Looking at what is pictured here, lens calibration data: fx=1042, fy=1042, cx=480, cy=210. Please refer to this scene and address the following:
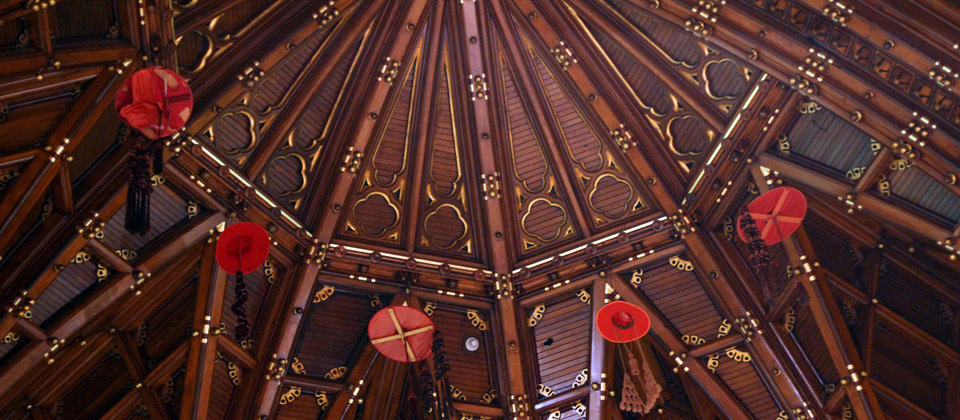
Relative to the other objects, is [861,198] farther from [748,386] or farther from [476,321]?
[476,321]

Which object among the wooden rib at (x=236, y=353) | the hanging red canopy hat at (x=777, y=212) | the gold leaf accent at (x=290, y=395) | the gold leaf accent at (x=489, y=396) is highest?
the hanging red canopy hat at (x=777, y=212)

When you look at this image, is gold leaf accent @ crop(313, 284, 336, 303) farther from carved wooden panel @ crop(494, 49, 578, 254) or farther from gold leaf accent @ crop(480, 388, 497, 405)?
carved wooden panel @ crop(494, 49, 578, 254)

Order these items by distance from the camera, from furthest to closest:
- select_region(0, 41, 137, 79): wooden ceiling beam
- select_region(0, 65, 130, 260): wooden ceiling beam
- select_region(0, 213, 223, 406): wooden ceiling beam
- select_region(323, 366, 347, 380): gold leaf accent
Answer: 1. select_region(323, 366, 347, 380): gold leaf accent
2. select_region(0, 213, 223, 406): wooden ceiling beam
3. select_region(0, 65, 130, 260): wooden ceiling beam
4. select_region(0, 41, 137, 79): wooden ceiling beam

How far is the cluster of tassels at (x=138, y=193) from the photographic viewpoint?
10.4 metres

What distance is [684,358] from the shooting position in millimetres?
13477

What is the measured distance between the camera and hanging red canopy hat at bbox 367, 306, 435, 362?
1277cm

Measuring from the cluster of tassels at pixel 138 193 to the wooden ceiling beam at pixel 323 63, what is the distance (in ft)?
9.94

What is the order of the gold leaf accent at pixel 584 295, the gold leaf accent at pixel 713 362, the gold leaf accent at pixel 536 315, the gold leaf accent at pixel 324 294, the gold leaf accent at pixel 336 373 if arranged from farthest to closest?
the gold leaf accent at pixel 536 315, the gold leaf accent at pixel 584 295, the gold leaf accent at pixel 324 294, the gold leaf accent at pixel 336 373, the gold leaf accent at pixel 713 362

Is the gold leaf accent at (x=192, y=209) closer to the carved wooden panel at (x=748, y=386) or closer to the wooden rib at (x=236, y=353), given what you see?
the wooden rib at (x=236, y=353)

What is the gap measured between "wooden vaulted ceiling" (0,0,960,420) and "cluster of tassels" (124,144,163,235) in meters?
0.94

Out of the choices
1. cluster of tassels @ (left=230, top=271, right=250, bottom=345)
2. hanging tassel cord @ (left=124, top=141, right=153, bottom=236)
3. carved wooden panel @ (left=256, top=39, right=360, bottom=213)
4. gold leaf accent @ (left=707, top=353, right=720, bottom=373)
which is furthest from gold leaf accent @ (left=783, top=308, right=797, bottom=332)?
hanging tassel cord @ (left=124, top=141, right=153, bottom=236)

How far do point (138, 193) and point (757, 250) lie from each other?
268 inches

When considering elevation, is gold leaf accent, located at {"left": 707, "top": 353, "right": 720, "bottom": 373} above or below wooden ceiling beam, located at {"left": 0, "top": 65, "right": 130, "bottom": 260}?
below

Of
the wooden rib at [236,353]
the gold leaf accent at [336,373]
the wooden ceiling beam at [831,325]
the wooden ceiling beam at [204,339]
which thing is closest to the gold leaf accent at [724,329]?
the wooden ceiling beam at [831,325]
